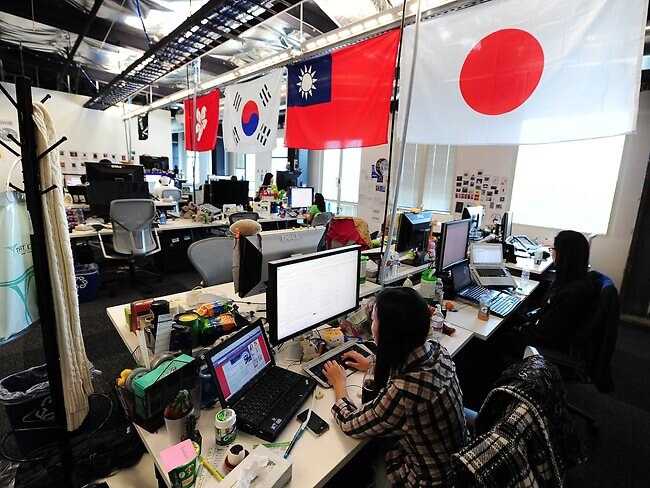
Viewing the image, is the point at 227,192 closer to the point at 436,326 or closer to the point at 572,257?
the point at 436,326

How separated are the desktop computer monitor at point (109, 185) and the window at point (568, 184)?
5.44 metres

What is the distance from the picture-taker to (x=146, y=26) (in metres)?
3.82

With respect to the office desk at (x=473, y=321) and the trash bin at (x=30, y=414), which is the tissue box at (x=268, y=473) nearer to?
the trash bin at (x=30, y=414)

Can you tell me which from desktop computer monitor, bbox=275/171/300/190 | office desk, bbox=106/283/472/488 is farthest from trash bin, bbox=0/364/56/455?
desktop computer monitor, bbox=275/171/300/190

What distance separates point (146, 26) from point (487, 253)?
180 inches

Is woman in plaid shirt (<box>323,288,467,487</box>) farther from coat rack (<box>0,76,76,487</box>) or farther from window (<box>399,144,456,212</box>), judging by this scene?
window (<box>399,144,456,212</box>)

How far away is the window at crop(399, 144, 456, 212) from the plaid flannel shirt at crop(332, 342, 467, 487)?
519 cm

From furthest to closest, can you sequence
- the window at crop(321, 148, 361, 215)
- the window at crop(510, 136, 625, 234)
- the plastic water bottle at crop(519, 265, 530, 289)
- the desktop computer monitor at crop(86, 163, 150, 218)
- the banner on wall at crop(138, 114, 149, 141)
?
the banner on wall at crop(138, 114, 149, 141), the window at crop(321, 148, 361, 215), the window at crop(510, 136, 625, 234), the desktop computer monitor at crop(86, 163, 150, 218), the plastic water bottle at crop(519, 265, 530, 289)

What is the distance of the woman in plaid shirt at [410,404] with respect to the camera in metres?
0.96

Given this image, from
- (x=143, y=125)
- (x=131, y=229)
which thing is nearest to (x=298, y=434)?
(x=131, y=229)

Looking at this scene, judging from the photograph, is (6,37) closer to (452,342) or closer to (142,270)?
(142,270)

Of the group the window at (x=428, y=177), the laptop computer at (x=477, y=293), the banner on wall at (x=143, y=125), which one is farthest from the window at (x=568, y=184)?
the banner on wall at (x=143, y=125)

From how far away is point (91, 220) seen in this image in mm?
4055

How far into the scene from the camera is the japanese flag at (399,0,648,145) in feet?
5.08
